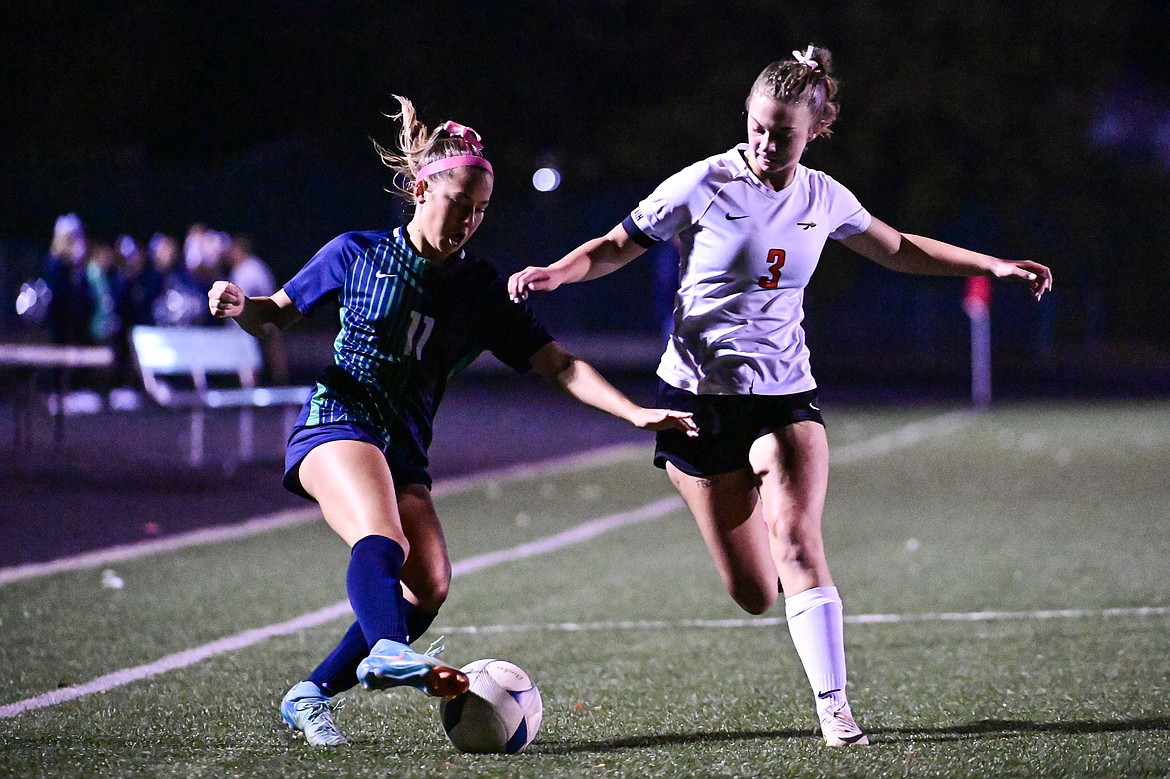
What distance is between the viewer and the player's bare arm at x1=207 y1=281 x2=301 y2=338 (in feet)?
17.6

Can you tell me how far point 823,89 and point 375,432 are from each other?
1.83m

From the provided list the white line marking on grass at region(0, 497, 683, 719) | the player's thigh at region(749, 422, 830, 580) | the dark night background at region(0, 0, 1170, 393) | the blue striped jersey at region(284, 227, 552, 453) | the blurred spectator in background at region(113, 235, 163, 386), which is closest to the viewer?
the blue striped jersey at region(284, 227, 552, 453)

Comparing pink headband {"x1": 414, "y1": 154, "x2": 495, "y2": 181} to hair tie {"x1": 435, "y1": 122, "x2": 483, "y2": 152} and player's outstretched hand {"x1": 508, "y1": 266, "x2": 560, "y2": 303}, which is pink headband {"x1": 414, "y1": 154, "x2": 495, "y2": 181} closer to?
hair tie {"x1": 435, "y1": 122, "x2": 483, "y2": 152}

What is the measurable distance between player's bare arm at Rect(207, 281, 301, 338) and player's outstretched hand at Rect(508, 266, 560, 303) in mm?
762

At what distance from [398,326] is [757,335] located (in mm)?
1200

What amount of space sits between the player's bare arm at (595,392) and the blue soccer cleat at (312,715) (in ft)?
4.30

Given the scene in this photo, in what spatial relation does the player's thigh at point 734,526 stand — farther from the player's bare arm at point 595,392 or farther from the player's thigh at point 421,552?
the player's thigh at point 421,552

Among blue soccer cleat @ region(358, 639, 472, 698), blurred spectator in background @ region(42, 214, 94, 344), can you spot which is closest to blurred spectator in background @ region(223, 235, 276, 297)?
blurred spectator in background @ region(42, 214, 94, 344)

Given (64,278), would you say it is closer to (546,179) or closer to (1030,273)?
(1030,273)

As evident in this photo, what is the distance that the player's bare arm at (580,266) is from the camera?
5.30 metres

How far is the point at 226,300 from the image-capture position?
536cm

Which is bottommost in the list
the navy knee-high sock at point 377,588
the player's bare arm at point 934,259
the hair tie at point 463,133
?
the navy knee-high sock at point 377,588

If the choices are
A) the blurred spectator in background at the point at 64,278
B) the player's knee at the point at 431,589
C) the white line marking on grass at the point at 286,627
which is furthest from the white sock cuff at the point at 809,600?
the blurred spectator in background at the point at 64,278

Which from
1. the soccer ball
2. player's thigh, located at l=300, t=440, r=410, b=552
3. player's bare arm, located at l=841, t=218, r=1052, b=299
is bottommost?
the soccer ball
